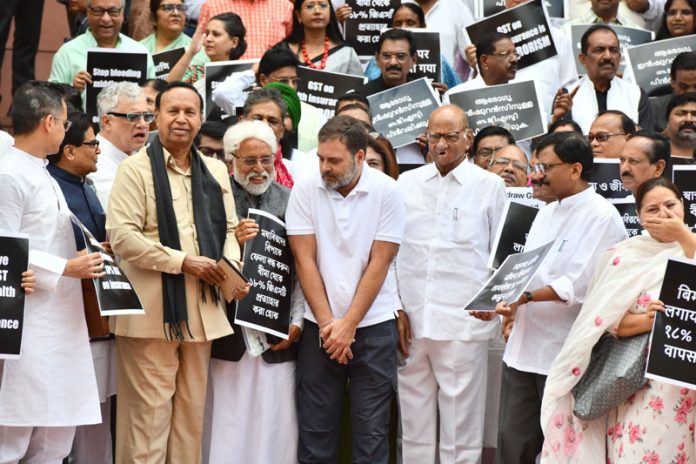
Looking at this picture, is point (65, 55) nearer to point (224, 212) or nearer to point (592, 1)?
point (224, 212)

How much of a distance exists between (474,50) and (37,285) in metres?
5.28

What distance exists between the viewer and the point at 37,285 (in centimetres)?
625

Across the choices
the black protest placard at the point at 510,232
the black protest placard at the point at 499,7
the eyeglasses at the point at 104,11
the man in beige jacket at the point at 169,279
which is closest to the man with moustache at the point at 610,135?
the black protest placard at the point at 510,232

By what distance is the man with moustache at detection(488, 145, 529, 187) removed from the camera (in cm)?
828

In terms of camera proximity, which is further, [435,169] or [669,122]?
[669,122]

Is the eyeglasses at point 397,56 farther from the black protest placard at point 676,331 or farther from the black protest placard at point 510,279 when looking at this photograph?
the black protest placard at point 676,331

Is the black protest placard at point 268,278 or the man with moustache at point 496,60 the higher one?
the man with moustache at point 496,60

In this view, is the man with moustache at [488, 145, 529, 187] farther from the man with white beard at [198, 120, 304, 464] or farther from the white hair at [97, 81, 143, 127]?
the white hair at [97, 81, 143, 127]

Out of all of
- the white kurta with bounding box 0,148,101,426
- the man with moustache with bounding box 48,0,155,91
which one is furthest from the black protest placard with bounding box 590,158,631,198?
the man with moustache with bounding box 48,0,155,91

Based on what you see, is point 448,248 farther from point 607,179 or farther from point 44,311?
point 44,311

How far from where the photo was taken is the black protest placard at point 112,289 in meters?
6.25

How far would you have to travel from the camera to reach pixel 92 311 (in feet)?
21.6

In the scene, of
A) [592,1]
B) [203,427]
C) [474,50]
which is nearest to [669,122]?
[474,50]

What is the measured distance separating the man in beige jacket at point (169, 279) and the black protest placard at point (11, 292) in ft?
2.35
